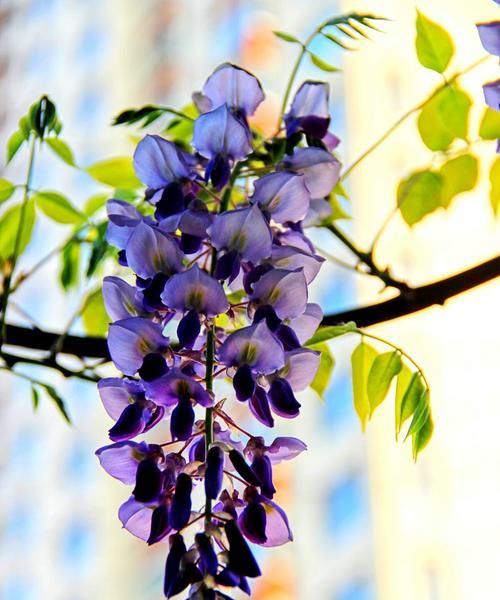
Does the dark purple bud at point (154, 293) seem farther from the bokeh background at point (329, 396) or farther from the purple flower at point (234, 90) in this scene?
the bokeh background at point (329, 396)

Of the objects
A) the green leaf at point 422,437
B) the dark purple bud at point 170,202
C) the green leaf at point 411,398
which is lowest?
the green leaf at point 422,437

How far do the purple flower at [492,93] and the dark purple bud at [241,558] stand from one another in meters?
0.19

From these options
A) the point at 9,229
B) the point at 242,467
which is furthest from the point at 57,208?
the point at 242,467

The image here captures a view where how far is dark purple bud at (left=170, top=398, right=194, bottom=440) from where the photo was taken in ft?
1.03

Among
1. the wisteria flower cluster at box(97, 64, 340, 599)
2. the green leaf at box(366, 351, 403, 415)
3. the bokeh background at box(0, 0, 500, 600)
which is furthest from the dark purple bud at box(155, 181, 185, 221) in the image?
the bokeh background at box(0, 0, 500, 600)

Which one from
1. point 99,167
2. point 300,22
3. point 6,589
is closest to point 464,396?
point 300,22

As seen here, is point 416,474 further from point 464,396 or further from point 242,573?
point 242,573

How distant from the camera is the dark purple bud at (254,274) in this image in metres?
0.35

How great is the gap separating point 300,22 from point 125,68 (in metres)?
3.80

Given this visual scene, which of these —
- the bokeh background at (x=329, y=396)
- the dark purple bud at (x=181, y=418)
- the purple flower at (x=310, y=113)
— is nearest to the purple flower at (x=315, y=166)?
the purple flower at (x=310, y=113)

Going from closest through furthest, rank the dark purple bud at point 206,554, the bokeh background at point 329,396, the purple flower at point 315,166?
1. the dark purple bud at point 206,554
2. the purple flower at point 315,166
3. the bokeh background at point 329,396

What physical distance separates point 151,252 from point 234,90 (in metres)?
0.10

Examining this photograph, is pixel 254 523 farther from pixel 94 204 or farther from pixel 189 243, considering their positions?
pixel 94 204

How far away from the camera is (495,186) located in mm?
466
